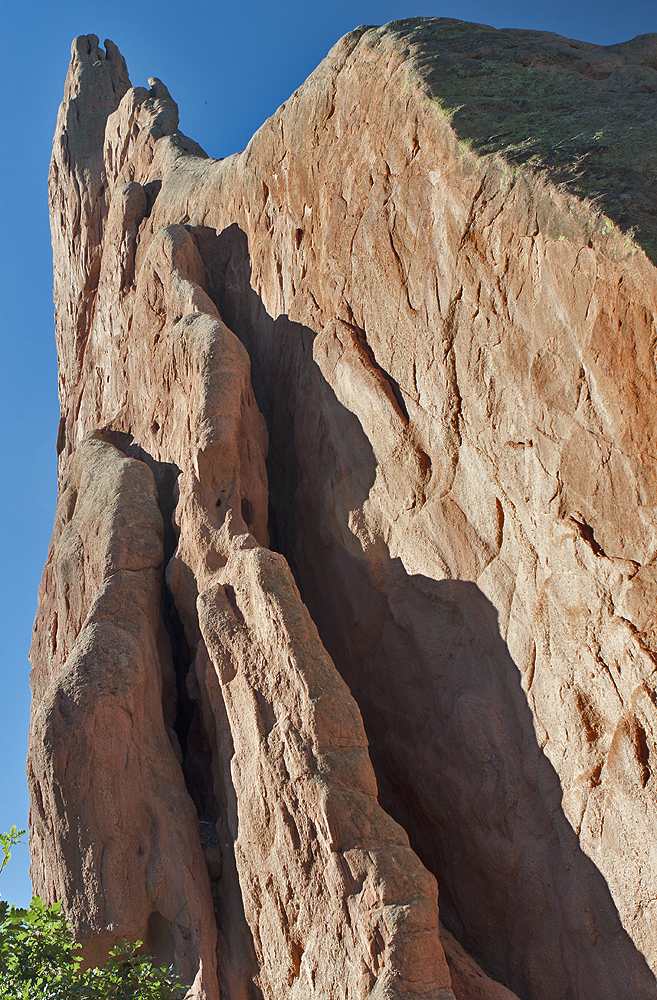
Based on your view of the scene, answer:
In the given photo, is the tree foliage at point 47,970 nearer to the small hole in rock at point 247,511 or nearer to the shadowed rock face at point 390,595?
the shadowed rock face at point 390,595

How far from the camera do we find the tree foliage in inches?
265

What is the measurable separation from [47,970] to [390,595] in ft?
18.4

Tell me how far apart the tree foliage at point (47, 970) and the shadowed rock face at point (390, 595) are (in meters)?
1.48

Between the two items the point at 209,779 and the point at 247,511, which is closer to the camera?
the point at 209,779

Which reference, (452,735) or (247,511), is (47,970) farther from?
(247,511)

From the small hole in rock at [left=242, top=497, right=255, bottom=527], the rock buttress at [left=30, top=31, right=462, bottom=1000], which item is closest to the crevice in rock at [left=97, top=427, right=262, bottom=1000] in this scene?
the rock buttress at [left=30, top=31, right=462, bottom=1000]

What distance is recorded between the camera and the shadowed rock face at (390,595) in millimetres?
7953

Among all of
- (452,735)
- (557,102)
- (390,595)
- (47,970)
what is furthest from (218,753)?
(557,102)

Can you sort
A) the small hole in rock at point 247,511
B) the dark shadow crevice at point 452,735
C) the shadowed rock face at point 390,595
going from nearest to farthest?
1. the shadowed rock face at point 390,595
2. the dark shadow crevice at point 452,735
3. the small hole in rock at point 247,511

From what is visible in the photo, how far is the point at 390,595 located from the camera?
1084 cm

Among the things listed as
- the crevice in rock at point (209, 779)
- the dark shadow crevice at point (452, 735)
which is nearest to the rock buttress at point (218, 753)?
the crevice in rock at point (209, 779)

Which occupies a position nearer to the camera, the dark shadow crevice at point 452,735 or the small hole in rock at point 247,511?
the dark shadow crevice at point 452,735

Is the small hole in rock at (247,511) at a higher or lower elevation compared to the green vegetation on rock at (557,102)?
lower

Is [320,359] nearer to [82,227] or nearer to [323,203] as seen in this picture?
[323,203]
